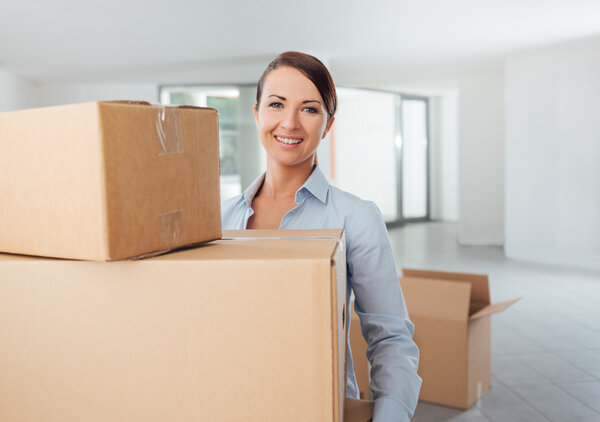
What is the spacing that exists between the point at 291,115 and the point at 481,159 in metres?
7.10

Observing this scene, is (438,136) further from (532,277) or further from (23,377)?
(23,377)

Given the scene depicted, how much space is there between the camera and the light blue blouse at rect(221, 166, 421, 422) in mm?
922

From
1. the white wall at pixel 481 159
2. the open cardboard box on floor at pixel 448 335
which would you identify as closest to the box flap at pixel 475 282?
the open cardboard box on floor at pixel 448 335

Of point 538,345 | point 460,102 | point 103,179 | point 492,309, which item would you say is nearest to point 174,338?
point 103,179

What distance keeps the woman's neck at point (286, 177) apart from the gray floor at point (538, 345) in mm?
1555

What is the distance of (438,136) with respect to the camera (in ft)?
34.1

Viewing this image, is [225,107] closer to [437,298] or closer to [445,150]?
[445,150]

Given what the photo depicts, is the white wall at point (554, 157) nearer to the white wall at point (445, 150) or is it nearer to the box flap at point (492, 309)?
the white wall at point (445, 150)

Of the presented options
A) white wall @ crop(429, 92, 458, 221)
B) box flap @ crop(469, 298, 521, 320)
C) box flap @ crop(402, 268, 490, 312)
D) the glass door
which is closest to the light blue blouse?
box flap @ crop(469, 298, 521, 320)

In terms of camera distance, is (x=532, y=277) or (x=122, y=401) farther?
(x=532, y=277)

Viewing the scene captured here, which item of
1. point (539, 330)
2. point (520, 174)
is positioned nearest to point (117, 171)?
point (539, 330)

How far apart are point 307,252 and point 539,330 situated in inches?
143

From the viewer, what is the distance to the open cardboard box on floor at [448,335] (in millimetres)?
2445

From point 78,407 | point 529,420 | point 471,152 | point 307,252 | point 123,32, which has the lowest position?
point 529,420
